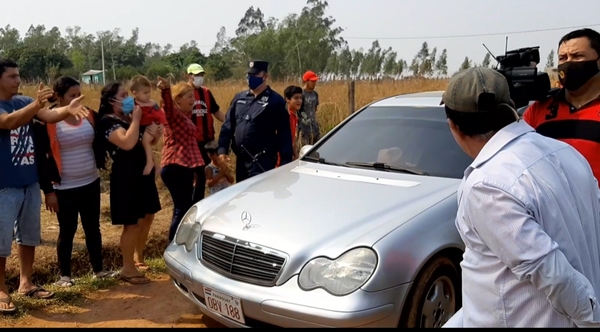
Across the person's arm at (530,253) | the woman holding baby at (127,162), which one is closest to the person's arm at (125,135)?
the woman holding baby at (127,162)

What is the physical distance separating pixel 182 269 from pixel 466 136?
7.26ft

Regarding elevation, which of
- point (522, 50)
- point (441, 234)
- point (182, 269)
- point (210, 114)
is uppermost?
point (522, 50)

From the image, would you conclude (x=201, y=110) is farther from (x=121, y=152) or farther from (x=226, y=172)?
(x=121, y=152)

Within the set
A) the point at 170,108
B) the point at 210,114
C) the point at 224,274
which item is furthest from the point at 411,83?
the point at 224,274

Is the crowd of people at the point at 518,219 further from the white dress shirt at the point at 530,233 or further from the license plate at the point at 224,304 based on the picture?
the license plate at the point at 224,304

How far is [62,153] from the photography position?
4.26 metres

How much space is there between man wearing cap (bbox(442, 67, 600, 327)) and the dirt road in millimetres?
2680

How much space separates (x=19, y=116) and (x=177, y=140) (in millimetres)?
1454

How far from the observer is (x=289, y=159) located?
5.10 metres

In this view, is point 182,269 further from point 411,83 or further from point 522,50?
point 411,83

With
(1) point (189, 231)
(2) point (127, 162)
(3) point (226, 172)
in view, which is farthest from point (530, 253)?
(3) point (226, 172)

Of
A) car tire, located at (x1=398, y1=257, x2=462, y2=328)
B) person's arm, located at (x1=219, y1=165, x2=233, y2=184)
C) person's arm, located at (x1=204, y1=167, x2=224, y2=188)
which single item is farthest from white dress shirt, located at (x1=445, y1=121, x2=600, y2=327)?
person's arm, located at (x1=204, y1=167, x2=224, y2=188)

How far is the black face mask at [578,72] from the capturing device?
2574 mm

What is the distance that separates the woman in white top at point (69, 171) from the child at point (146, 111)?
37 centimetres
